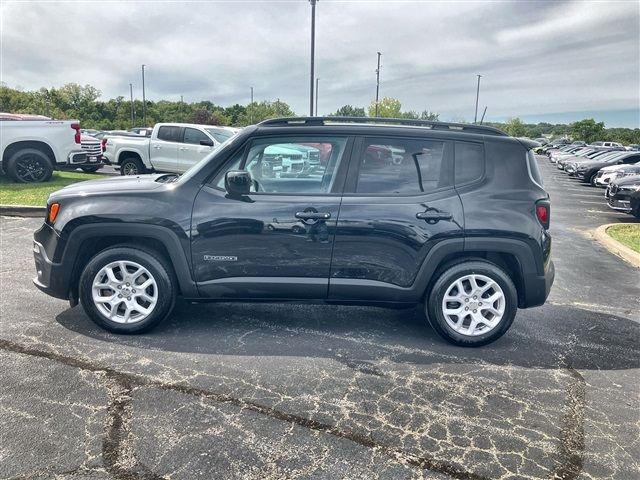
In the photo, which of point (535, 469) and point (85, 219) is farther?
point (85, 219)

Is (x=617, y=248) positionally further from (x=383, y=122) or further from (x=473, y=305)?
(x=383, y=122)

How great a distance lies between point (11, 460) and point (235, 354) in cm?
159

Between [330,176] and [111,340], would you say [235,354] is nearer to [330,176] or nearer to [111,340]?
[111,340]

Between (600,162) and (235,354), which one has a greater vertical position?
(600,162)

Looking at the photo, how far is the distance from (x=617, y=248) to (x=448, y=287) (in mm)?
5550

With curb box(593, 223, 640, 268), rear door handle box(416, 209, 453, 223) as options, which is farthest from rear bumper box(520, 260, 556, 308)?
curb box(593, 223, 640, 268)

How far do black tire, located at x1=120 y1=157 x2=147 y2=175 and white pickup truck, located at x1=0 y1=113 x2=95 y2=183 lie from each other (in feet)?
7.34

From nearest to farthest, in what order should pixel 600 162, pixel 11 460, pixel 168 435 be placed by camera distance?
1. pixel 11 460
2. pixel 168 435
3. pixel 600 162

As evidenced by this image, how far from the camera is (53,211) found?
400 cm

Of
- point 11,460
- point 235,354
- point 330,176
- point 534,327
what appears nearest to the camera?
point 11,460

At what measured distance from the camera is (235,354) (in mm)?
3719

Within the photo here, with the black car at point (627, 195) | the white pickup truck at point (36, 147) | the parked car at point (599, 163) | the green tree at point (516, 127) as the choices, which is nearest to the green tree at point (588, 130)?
the green tree at point (516, 127)

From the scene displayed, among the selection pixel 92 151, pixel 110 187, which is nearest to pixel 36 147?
pixel 92 151

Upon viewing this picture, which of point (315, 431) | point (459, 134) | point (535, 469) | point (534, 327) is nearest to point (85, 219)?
point (315, 431)
